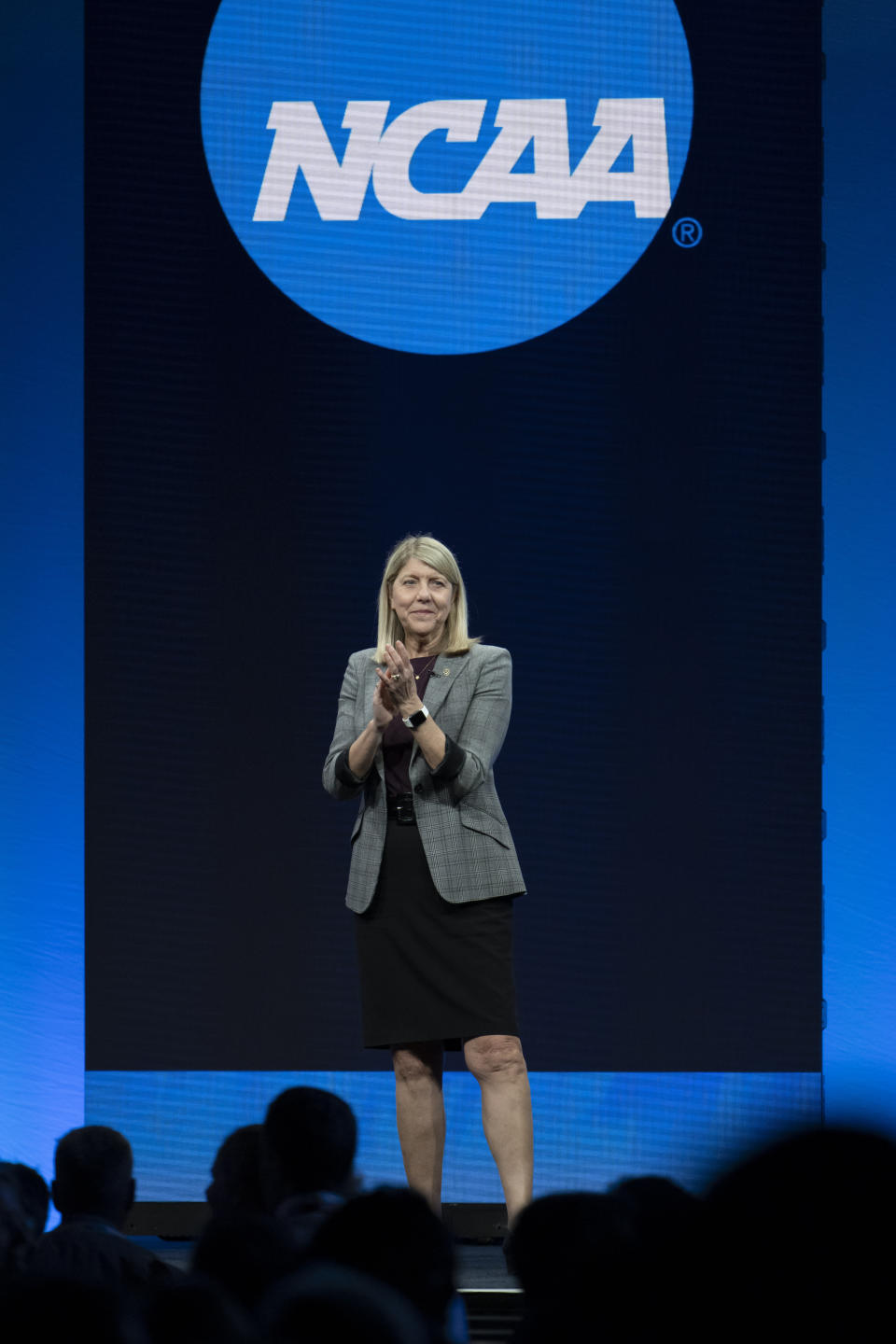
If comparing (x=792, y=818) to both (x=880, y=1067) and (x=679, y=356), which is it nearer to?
(x=880, y=1067)

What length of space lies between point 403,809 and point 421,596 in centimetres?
47

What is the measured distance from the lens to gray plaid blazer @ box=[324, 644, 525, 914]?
11.8 feet

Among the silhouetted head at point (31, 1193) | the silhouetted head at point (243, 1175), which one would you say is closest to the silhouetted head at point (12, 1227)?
the silhouetted head at point (31, 1193)

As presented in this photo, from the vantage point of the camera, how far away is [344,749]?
363 centimetres

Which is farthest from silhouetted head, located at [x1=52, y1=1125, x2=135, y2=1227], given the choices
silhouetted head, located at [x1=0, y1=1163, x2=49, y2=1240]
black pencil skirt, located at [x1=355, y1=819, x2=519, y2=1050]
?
black pencil skirt, located at [x1=355, y1=819, x2=519, y2=1050]

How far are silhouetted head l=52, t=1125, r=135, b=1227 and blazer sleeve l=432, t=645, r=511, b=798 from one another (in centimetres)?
132

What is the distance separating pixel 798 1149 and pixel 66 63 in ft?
14.5

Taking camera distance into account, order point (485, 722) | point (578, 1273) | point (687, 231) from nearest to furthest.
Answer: point (578, 1273), point (485, 722), point (687, 231)

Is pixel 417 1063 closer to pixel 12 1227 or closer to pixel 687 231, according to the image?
pixel 12 1227

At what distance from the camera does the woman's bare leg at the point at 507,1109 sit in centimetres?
357

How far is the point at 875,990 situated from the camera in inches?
175

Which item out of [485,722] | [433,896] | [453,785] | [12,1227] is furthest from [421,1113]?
[12,1227]

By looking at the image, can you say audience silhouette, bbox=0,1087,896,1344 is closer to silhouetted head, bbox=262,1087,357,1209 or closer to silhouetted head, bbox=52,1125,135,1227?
silhouetted head, bbox=262,1087,357,1209

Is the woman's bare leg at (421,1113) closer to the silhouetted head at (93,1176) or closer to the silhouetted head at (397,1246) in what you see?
the silhouetted head at (93,1176)
